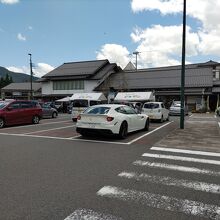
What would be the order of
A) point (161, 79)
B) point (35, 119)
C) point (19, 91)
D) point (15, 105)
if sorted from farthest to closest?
point (19, 91) → point (161, 79) → point (35, 119) → point (15, 105)

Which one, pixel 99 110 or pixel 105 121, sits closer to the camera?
pixel 105 121

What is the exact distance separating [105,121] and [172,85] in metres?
33.8

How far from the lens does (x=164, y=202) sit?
15.3 feet

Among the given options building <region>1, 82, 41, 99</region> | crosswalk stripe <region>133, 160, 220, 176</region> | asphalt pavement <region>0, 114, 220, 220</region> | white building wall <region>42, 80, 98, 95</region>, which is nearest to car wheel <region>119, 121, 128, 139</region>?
asphalt pavement <region>0, 114, 220, 220</region>

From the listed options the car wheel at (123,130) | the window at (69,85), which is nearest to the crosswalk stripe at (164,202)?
the car wheel at (123,130)

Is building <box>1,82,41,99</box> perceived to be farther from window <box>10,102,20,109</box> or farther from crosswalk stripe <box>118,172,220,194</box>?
crosswalk stripe <box>118,172,220,194</box>

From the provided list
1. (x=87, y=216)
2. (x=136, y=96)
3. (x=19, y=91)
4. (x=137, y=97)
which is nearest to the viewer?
(x=87, y=216)

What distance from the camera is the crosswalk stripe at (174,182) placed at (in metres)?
5.45

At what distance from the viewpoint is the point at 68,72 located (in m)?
53.0

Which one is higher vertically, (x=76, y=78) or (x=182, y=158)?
(x=76, y=78)

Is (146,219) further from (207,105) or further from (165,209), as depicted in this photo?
(207,105)

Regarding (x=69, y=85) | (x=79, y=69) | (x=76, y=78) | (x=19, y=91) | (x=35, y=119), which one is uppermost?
(x=79, y=69)

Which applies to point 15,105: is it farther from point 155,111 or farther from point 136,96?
point 136,96

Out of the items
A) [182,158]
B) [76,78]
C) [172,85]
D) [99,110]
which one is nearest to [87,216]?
[182,158]
